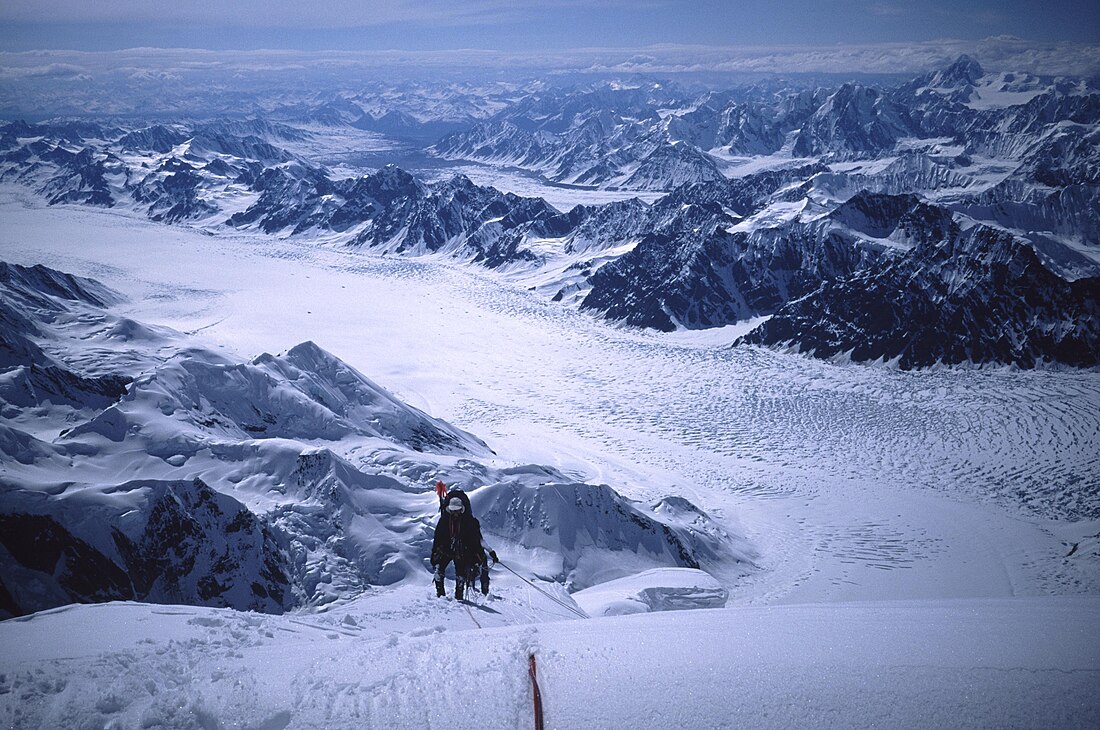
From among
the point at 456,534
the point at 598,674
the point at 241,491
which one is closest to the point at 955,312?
the point at 241,491

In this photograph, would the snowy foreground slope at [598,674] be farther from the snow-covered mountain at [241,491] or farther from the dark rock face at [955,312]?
the dark rock face at [955,312]

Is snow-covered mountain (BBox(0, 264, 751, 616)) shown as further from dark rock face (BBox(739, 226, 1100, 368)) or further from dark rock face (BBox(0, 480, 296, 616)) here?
dark rock face (BBox(739, 226, 1100, 368))

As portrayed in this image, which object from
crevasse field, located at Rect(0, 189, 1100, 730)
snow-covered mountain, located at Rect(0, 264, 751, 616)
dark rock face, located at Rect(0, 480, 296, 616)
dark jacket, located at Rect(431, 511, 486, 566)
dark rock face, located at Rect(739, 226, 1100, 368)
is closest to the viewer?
crevasse field, located at Rect(0, 189, 1100, 730)

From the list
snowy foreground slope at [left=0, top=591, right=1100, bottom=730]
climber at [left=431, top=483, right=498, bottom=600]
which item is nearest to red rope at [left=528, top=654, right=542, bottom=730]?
snowy foreground slope at [left=0, top=591, right=1100, bottom=730]

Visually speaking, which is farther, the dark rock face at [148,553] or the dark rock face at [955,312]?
the dark rock face at [955,312]

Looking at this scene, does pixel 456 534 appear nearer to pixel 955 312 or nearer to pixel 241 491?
pixel 241 491

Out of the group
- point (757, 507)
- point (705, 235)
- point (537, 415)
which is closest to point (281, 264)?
point (705, 235)

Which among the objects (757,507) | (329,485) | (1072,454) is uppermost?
(329,485)

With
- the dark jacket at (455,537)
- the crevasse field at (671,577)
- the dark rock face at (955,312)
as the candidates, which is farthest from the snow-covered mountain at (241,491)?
the dark rock face at (955,312)

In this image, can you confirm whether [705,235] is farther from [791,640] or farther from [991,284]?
[791,640]
